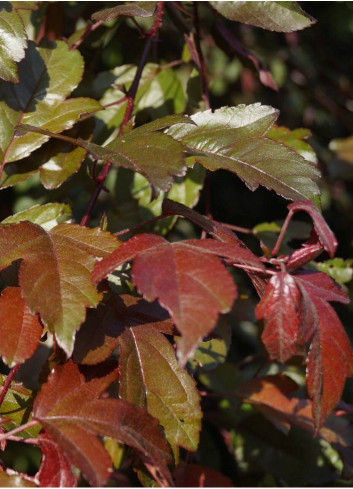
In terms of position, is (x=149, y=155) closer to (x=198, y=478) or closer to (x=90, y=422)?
(x=90, y=422)

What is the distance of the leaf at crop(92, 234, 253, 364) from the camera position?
528 mm

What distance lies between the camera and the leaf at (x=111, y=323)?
2.17 feet

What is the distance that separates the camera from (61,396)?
65 centimetres

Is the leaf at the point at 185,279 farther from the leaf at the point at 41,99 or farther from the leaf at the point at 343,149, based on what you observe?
the leaf at the point at 343,149

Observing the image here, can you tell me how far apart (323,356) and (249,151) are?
0.29 m

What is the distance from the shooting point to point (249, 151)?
0.78 m

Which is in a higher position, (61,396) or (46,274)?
(46,274)

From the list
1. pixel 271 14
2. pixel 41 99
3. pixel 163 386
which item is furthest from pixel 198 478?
pixel 271 14

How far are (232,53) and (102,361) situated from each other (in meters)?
0.79

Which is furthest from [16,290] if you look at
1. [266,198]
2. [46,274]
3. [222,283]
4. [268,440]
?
[266,198]

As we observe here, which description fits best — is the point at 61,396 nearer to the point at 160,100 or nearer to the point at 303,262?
the point at 303,262

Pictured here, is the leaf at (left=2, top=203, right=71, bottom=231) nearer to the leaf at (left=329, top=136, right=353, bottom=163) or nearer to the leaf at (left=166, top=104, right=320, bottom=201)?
the leaf at (left=166, top=104, right=320, bottom=201)

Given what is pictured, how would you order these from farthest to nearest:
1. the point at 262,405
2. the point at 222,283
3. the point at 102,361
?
the point at 262,405
the point at 102,361
the point at 222,283

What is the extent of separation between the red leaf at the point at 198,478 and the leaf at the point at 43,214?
0.40 metres
